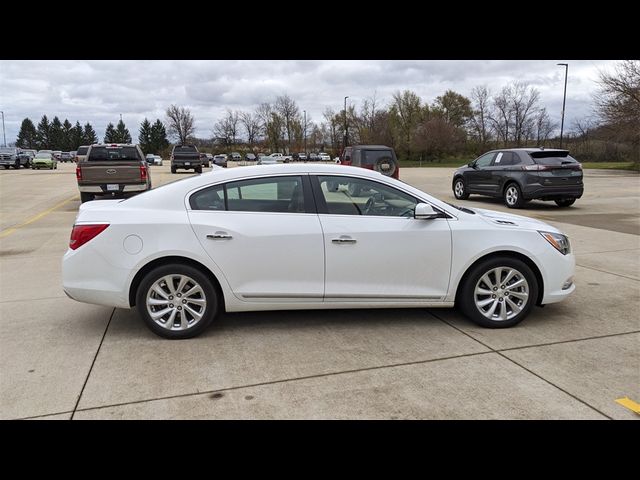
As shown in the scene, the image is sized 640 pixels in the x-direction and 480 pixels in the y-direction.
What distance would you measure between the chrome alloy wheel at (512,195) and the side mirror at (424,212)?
10545mm

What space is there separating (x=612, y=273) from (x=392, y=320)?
148 inches

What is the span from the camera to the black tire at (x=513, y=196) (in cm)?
1391

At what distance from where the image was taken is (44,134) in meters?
124

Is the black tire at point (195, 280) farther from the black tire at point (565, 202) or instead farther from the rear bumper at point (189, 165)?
the rear bumper at point (189, 165)

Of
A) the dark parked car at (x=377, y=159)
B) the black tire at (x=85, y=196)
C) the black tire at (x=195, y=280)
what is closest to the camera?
the black tire at (x=195, y=280)

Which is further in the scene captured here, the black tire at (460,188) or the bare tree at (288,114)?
the bare tree at (288,114)

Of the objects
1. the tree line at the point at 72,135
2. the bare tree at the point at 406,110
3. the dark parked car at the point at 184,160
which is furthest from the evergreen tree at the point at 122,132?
the dark parked car at the point at 184,160

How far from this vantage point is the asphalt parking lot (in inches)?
128

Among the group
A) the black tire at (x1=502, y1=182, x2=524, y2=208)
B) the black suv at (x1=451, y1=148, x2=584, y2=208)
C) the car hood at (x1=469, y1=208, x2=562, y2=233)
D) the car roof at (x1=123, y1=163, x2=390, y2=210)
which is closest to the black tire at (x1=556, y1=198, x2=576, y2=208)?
the black suv at (x1=451, y1=148, x2=584, y2=208)

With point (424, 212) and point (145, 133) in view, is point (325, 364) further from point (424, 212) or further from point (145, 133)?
point (145, 133)

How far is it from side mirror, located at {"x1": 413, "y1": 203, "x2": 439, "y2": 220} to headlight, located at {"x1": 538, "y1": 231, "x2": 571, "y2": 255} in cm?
111

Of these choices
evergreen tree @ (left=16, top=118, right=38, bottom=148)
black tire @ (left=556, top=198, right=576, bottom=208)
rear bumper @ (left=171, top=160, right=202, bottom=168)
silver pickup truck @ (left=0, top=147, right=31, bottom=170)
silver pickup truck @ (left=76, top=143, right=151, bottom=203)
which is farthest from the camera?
evergreen tree @ (left=16, top=118, right=38, bottom=148)

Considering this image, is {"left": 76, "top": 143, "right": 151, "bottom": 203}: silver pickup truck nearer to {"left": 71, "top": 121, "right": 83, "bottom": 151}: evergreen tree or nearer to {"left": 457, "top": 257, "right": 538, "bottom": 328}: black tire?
{"left": 457, "top": 257, "right": 538, "bottom": 328}: black tire
